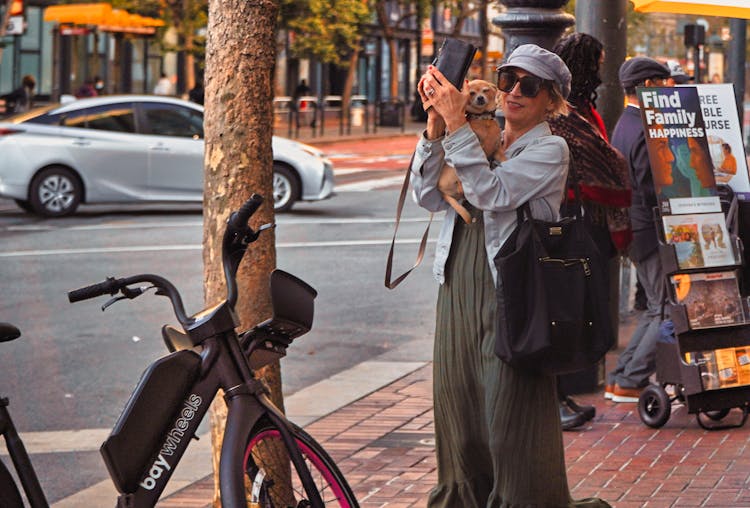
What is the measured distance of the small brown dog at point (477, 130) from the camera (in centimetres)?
482

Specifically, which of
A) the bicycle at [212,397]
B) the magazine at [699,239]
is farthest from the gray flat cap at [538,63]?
the magazine at [699,239]

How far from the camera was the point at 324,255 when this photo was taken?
1555cm

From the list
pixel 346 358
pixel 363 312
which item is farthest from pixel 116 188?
pixel 346 358

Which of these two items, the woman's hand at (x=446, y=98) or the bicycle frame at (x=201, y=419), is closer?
the bicycle frame at (x=201, y=419)

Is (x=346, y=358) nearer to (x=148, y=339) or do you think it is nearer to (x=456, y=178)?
(x=148, y=339)

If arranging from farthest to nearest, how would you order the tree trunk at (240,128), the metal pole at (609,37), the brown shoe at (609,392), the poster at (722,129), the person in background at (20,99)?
the person in background at (20,99), the metal pole at (609,37), the brown shoe at (609,392), the poster at (722,129), the tree trunk at (240,128)

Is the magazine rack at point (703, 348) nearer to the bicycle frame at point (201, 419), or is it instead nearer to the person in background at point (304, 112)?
the bicycle frame at point (201, 419)

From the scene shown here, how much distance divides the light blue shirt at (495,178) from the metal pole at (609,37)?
14.2 ft

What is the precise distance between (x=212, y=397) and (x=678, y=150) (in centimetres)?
425

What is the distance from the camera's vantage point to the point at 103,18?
3909 cm

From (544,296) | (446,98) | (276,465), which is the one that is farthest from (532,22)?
(276,465)

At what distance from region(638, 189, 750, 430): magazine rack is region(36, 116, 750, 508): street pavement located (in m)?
0.13

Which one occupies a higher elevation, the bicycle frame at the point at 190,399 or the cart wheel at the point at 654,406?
the bicycle frame at the point at 190,399

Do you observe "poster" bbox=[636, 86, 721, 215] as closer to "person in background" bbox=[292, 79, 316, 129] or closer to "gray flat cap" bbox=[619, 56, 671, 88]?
"gray flat cap" bbox=[619, 56, 671, 88]
